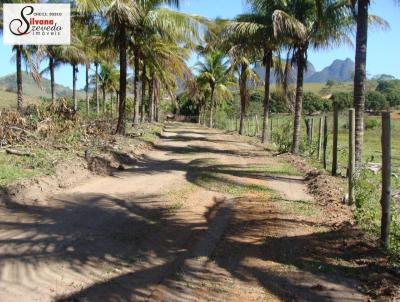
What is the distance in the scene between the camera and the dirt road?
543 cm

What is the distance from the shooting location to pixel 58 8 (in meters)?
18.1

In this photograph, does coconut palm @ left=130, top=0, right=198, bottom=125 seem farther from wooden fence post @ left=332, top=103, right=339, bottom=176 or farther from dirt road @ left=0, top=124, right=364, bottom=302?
dirt road @ left=0, top=124, right=364, bottom=302

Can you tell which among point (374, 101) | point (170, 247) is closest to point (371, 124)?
point (374, 101)

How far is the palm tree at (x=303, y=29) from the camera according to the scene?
55.7 feet

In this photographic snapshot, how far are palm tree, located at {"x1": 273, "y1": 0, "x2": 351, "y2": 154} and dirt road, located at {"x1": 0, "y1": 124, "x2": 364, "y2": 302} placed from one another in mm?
7705

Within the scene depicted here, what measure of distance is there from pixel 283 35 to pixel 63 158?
32.6 ft

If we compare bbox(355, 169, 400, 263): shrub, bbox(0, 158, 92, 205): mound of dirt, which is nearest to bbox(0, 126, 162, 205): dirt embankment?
bbox(0, 158, 92, 205): mound of dirt

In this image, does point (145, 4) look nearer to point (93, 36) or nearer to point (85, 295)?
point (93, 36)

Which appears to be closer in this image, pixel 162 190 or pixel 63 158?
pixel 162 190

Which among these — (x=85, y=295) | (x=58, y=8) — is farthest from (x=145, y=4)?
(x=85, y=295)

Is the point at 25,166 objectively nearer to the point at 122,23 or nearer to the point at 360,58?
the point at 360,58

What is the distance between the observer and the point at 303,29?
1838 cm

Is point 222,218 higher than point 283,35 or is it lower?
lower

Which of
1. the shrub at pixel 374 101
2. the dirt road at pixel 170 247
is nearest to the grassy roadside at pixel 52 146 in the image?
A: the dirt road at pixel 170 247
